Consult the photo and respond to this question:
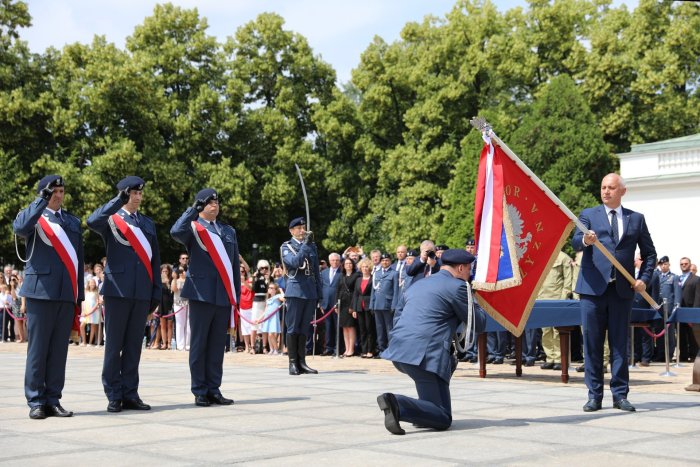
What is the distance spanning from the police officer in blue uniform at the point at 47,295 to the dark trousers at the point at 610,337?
16.1 ft

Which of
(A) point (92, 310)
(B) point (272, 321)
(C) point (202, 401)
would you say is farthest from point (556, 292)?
(A) point (92, 310)

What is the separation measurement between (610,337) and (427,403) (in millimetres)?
2487

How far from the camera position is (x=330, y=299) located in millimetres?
21281

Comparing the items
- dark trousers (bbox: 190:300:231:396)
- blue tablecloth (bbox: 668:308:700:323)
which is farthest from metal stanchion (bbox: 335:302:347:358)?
dark trousers (bbox: 190:300:231:396)

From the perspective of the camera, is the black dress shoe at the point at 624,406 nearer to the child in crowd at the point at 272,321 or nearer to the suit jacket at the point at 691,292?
the suit jacket at the point at 691,292

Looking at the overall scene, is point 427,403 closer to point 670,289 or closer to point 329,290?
point 329,290

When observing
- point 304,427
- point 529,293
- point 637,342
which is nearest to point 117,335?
point 304,427

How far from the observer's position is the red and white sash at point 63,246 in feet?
31.5

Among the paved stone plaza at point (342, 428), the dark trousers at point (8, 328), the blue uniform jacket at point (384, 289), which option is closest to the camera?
the paved stone plaza at point (342, 428)

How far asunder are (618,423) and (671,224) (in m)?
27.1

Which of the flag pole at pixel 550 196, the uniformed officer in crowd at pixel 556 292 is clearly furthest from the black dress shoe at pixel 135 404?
the uniformed officer in crowd at pixel 556 292

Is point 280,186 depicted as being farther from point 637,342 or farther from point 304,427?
point 304,427

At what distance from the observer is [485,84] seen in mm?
45875

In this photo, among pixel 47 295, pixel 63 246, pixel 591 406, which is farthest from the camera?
pixel 591 406
